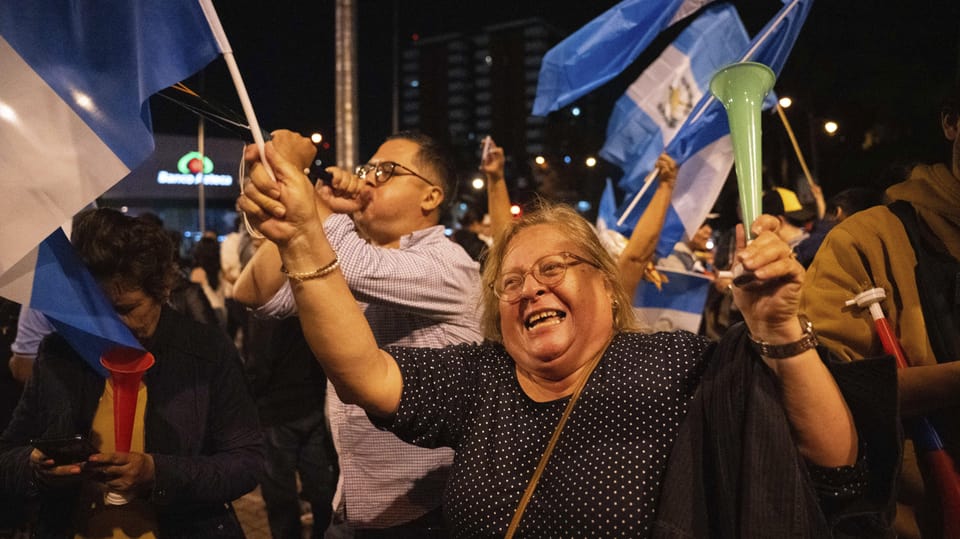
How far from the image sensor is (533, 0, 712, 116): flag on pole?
493 cm

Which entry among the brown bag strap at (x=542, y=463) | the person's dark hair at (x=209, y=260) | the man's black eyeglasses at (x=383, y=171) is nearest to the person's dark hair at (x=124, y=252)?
the man's black eyeglasses at (x=383, y=171)

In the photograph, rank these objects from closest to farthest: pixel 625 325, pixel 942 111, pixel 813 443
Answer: pixel 813 443 → pixel 625 325 → pixel 942 111

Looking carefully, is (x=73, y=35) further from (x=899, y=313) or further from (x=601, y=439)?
(x=899, y=313)

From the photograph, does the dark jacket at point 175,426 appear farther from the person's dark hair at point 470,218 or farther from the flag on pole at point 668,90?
the person's dark hair at point 470,218

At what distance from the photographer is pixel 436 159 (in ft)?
10.8

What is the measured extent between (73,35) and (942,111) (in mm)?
2700

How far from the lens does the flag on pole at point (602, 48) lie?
493 cm

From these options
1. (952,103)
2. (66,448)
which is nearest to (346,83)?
(66,448)

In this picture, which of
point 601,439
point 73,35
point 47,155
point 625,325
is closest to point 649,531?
point 601,439

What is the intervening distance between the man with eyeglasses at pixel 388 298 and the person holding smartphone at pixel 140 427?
303mm

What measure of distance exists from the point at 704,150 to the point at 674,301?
53.7 inches

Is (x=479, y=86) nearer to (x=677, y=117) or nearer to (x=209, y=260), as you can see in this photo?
(x=209, y=260)

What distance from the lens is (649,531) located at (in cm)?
188

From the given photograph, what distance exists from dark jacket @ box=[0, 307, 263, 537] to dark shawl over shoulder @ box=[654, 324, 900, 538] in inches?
60.8
